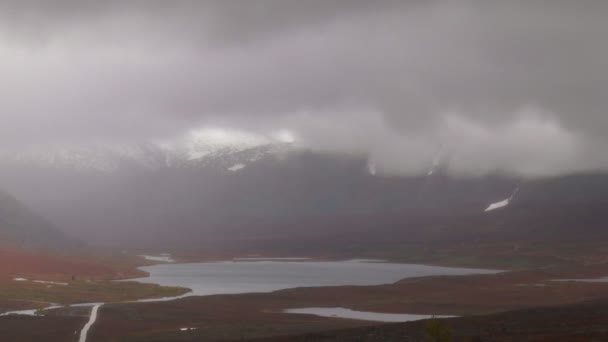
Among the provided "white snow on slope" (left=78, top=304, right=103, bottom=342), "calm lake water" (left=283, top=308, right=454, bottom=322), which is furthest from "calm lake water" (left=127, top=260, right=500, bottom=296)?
"calm lake water" (left=283, top=308, right=454, bottom=322)

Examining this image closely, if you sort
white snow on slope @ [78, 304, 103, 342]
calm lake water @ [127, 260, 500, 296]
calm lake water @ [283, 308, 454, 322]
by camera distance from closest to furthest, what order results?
white snow on slope @ [78, 304, 103, 342], calm lake water @ [283, 308, 454, 322], calm lake water @ [127, 260, 500, 296]

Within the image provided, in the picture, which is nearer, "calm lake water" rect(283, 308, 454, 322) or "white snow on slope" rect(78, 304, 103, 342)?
"white snow on slope" rect(78, 304, 103, 342)

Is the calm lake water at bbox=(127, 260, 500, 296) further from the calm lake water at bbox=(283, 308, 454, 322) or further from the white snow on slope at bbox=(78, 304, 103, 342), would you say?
the calm lake water at bbox=(283, 308, 454, 322)

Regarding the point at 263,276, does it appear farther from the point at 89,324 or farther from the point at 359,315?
the point at 89,324

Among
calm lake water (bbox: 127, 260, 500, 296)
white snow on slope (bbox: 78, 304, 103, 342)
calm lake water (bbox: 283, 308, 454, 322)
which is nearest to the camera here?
white snow on slope (bbox: 78, 304, 103, 342)

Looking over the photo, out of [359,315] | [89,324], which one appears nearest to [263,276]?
[359,315]

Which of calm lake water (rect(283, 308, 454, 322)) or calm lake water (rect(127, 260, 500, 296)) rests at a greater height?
calm lake water (rect(127, 260, 500, 296))

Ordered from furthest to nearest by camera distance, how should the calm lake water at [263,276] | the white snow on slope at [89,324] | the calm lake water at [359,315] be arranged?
the calm lake water at [263,276], the calm lake water at [359,315], the white snow on slope at [89,324]

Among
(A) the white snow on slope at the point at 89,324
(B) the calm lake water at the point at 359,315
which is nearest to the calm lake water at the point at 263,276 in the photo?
(A) the white snow on slope at the point at 89,324

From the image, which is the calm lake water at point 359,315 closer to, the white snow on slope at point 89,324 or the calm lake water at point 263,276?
the white snow on slope at point 89,324
